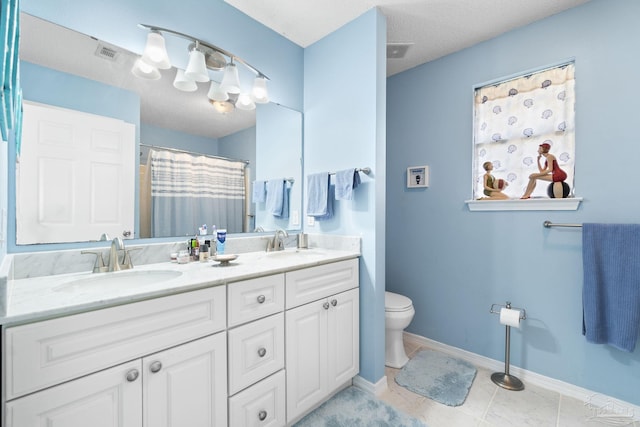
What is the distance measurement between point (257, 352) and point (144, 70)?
1569 mm

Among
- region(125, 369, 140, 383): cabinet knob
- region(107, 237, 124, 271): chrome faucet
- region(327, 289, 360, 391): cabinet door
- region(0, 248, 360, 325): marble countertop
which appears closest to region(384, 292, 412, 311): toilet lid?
region(327, 289, 360, 391): cabinet door

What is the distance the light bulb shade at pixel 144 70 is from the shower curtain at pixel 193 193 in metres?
0.40

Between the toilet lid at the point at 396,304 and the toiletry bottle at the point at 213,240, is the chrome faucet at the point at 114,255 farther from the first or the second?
the toilet lid at the point at 396,304

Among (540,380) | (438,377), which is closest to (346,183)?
(438,377)

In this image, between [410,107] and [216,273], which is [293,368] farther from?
[410,107]

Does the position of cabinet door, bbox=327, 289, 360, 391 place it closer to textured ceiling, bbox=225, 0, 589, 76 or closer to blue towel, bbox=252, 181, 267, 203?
blue towel, bbox=252, 181, 267, 203

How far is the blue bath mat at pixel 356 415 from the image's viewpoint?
1523 mm

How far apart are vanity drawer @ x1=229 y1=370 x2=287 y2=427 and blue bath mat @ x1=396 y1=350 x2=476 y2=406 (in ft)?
3.13

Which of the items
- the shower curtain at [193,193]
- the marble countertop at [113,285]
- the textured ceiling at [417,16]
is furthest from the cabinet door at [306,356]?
the textured ceiling at [417,16]

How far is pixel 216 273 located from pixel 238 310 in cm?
19

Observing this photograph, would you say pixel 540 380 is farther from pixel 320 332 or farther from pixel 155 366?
pixel 155 366

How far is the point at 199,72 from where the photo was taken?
161 centimetres

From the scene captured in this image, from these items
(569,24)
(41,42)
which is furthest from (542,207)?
(41,42)

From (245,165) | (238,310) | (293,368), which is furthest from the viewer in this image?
(245,165)
